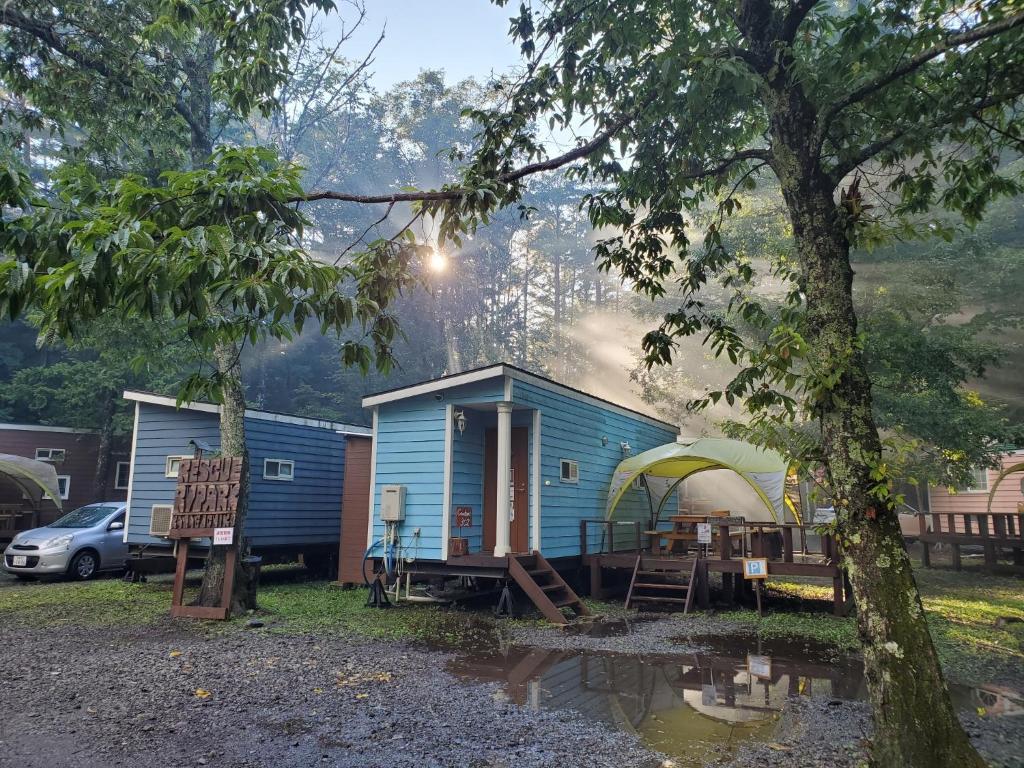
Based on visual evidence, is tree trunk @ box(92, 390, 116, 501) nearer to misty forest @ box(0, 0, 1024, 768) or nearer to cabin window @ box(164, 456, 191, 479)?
misty forest @ box(0, 0, 1024, 768)

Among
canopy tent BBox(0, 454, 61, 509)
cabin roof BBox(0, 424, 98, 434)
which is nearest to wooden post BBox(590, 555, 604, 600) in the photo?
canopy tent BBox(0, 454, 61, 509)

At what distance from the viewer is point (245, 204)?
3531mm

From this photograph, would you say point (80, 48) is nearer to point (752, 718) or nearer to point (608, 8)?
point (608, 8)

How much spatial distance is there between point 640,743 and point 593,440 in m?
8.43

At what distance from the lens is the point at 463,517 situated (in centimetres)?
1081

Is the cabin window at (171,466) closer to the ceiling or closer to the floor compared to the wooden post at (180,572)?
closer to the ceiling

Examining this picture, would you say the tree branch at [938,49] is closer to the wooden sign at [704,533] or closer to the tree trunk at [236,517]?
the tree trunk at [236,517]

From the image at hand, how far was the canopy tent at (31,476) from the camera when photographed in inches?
623

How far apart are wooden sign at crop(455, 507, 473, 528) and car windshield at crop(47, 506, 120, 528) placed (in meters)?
7.81

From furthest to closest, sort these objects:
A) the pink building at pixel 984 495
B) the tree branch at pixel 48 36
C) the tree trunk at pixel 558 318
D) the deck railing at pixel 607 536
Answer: the tree trunk at pixel 558 318
the pink building at pixel 984 495
the deck railing at pixel 607 536
the tree branch at pixel 48 36

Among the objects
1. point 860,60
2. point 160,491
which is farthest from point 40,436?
point 860,60

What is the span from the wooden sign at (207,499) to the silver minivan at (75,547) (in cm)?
522

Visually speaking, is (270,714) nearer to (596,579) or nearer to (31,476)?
(596,579)

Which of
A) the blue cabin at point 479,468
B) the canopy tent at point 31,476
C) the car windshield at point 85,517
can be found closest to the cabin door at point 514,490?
the blue cabin at point 479,468
